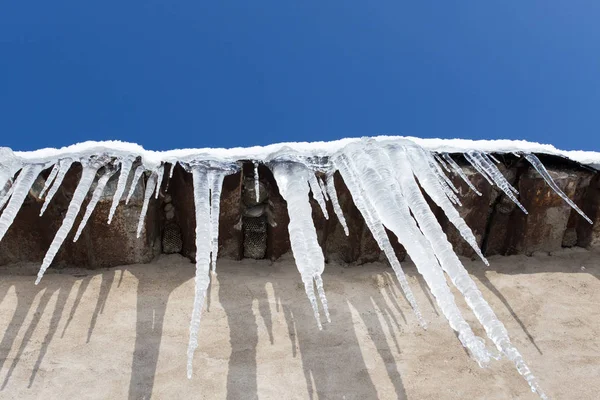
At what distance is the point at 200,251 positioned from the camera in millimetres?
2504

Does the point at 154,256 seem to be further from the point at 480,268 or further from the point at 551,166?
the point at 551,166

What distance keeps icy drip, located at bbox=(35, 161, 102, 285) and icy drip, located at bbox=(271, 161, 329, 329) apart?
101 centimetres

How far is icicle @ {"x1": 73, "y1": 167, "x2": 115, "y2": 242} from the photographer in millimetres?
2876

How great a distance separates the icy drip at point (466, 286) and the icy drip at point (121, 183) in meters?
1.55

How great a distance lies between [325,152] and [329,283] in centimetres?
83

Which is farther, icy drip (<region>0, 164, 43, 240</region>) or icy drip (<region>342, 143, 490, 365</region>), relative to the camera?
icy drip (<region>0, 164, 43, 240</region>)

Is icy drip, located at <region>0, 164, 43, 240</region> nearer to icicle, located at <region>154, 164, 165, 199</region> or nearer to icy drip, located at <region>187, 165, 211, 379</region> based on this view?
icicle, located at <region>154, 164, 165, 199</region>

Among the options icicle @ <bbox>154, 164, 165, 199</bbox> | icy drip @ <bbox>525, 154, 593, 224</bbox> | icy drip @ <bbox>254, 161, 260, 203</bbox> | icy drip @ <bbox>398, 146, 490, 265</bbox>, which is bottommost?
icicle @ <bbox>154, 164, 165, 199</bbox>

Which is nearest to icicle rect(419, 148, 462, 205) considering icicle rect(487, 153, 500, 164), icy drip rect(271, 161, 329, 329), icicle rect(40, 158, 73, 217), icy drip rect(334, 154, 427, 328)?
icicle rect(487, 153, 500, 164)

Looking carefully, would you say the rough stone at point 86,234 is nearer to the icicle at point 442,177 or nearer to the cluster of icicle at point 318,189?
the cluster of icicle at point 318,189

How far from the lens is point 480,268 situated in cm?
358

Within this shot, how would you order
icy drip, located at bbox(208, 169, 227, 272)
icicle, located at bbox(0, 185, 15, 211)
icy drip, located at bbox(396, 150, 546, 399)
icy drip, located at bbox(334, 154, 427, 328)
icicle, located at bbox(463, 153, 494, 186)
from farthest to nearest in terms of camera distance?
icicle, located at bbox(463, 153, 494, 186) < icicle, located at bbox(0, 185, 15, 211) < icy drip, located at bbox(208, 169, 227, 272) < icy drip, located at bbox(334, 154, 427, 328) < icy drip, located at bbox(396, 150, 546, 399)

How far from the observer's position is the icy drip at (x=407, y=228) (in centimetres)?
212

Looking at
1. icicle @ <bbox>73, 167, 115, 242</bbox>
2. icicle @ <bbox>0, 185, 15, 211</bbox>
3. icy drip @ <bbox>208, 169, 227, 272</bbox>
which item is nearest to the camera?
icy drip @ <bbox>208, 169, 227, 272</bbox>
